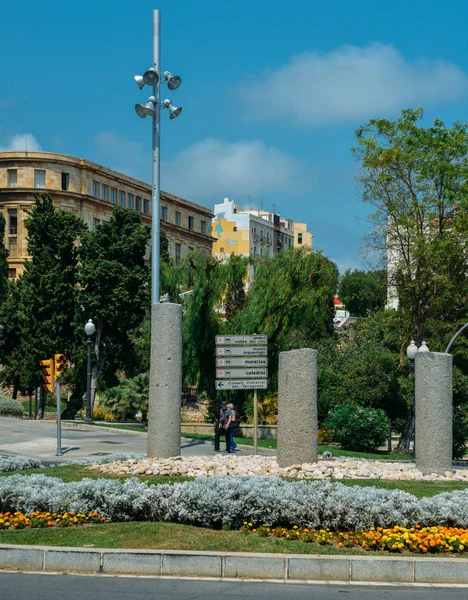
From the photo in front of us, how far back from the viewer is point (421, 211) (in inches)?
1350

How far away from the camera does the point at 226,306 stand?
41656mm

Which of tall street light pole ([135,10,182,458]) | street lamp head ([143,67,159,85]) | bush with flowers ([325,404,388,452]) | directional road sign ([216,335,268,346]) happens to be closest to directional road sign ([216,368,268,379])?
directional road sign ([216,335,268,346])

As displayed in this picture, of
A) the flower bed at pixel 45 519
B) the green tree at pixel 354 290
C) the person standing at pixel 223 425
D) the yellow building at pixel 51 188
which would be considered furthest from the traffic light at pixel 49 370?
the green tree at pixel 354 290

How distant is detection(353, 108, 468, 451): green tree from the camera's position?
33.6 metres

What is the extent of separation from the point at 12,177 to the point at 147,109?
62.1m

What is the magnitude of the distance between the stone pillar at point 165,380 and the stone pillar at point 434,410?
4548mm

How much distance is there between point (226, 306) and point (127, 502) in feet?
99.3

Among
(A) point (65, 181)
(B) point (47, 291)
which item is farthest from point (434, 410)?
(A) point (65, 181)

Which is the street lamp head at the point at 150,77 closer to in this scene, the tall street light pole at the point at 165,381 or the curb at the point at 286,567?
the tall street light pole at the point at 165,381

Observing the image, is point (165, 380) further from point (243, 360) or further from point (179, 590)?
point (179, 590)

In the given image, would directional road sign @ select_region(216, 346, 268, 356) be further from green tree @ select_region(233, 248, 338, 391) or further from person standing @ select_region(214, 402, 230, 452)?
green tree @ select_region(233, 248, 338, 391)

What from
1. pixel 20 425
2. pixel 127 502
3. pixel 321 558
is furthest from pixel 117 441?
pixel 321 558

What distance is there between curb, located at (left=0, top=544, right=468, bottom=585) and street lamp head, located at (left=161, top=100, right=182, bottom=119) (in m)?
16.1

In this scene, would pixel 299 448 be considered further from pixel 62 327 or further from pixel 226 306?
pixel 62 327
